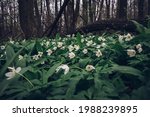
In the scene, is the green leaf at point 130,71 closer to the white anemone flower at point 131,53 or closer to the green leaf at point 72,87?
the green leaf at point 72,87

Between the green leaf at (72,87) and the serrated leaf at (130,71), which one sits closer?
the green leaf at (72,87)

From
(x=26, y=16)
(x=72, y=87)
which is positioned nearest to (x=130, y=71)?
(x=72, y=87)

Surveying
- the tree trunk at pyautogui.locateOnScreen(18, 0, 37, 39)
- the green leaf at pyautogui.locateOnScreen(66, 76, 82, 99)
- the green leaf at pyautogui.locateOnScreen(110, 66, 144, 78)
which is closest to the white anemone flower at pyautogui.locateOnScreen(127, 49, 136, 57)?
the green leaf at pyautogui.locateOnScreen(110, 66, 144, 78)

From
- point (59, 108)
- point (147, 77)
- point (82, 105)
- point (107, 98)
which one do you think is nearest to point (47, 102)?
A: point (59, 108)

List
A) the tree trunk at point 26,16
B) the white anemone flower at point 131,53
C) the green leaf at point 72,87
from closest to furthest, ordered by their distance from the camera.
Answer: the green leaf at point 72,87 → the white anemone flower at point 131,53 → the tree trunk at point 26,16

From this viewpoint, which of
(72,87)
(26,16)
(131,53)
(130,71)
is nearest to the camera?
(72,87)

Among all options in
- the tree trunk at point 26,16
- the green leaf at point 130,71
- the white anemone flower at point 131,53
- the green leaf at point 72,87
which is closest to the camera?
the green leaf at point 72,87

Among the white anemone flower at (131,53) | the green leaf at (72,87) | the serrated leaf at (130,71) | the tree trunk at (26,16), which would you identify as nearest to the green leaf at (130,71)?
the serrated leaf at (130,71)

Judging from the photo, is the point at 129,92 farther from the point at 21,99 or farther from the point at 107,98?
the point at 21,99

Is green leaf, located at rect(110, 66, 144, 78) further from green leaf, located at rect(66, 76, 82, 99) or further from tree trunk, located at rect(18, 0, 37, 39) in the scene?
tree trunk, located at rect(18, 0, 37, 39)

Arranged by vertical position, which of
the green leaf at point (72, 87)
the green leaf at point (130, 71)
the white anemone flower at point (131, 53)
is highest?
the white anemone flower at point (131, 53)

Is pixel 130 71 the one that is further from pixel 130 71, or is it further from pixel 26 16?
pixel 26 16
